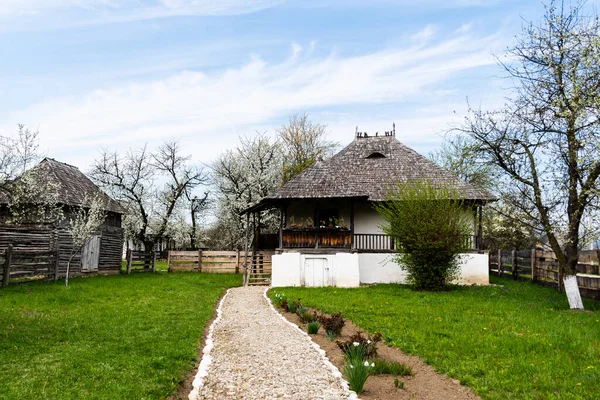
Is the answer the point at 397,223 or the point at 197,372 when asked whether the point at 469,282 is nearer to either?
the point at 397,223

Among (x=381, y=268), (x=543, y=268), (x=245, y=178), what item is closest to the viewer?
(x=543, y=268)

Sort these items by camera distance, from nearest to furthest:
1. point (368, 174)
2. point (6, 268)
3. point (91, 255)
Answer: point (6, 268) → point (368, 174) → point (91, 255)

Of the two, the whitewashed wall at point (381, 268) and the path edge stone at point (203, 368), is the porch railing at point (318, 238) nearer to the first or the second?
the whitewashed wall at point (381, 268)

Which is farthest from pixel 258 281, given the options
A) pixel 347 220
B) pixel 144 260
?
pixel 144 260

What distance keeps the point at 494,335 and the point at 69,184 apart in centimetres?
2171

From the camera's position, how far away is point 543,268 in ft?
59.4

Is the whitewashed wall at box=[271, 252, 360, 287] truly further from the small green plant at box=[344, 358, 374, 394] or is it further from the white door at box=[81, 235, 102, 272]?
the small green plant at box=[344, 358, 374, 394]

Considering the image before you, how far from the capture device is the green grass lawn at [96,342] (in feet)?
19.0

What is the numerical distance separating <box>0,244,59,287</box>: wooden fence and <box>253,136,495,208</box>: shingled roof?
8939mm

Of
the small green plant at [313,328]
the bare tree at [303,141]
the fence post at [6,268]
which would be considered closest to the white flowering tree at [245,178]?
the bare tree at [303,141]

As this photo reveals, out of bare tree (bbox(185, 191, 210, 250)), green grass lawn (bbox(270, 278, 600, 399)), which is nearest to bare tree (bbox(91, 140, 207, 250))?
bare tree (bbox(185, 191, 210, 250))

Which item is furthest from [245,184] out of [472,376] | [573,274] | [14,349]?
[472,376]

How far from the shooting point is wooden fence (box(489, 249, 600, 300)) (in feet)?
45.9

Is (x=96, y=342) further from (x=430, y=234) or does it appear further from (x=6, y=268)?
(x=430, y=234)
